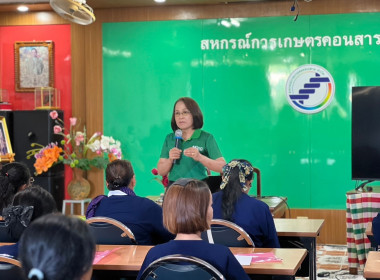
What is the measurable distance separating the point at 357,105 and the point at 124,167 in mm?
3332

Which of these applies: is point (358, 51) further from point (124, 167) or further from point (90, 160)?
point (124, 167)

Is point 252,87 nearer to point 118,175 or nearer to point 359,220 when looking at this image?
point 359,220

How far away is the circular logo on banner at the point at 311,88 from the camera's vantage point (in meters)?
8.18

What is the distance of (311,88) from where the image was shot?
323 inches

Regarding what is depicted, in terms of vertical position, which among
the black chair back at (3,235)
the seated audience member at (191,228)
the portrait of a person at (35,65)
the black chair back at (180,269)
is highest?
the portrait of a person at (35,65)

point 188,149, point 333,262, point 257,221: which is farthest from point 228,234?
point 333,262

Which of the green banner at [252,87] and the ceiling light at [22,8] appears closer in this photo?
the green banner at [252,87]

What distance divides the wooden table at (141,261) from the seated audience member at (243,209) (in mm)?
290

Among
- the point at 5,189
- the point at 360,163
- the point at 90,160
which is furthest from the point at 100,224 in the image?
the point at 90,160

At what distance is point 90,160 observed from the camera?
8430mm

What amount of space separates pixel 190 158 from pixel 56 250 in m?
3.67

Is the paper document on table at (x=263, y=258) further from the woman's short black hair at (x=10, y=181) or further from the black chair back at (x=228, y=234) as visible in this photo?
the woman's short black hair at (x=10, y=181)

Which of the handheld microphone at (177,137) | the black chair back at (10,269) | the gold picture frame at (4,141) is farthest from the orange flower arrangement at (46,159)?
the black chair back at (10,269)

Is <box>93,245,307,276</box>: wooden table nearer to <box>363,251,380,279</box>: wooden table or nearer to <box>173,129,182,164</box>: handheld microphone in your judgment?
<box>363,251,380,279</box>: wooden table
